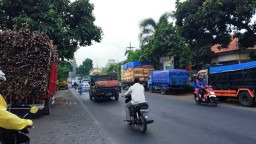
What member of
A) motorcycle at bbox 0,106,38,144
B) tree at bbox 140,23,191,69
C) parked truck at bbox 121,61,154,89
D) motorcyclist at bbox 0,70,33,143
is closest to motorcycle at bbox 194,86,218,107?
motorcycle at bbox 0,106,38,144

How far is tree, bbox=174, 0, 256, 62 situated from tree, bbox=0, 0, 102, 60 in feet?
21.8

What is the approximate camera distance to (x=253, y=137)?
7.93 m

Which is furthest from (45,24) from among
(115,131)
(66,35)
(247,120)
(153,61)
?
(153,61)

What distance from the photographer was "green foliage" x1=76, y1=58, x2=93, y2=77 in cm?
11819

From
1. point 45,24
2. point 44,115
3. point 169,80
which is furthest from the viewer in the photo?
point 169,80

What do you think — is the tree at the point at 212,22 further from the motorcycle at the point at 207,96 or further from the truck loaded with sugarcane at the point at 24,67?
the truck loaded with sugarcane at the point at 24,67

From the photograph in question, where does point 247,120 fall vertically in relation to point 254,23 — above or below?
below

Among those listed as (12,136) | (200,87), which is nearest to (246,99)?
(200,87)

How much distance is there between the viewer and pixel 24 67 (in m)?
12.4

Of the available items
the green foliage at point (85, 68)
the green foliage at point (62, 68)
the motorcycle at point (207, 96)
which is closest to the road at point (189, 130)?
the motorcycle at point (207, 96)

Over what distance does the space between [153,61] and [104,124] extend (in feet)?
83.4

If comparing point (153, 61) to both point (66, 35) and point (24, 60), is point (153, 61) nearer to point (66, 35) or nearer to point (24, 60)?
point (66, 35)

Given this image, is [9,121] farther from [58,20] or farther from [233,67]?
[58,20]

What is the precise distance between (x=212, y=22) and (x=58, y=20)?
10.3m
